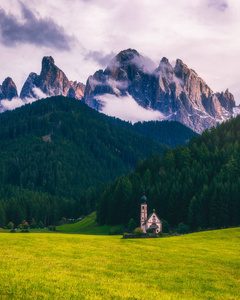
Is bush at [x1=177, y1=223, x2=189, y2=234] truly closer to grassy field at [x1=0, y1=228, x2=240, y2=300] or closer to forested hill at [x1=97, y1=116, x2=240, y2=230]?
forested hill at [x1=97, y1=116, x2=240, y2=230]

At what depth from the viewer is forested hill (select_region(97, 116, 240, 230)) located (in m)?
83.9

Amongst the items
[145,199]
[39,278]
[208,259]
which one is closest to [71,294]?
[39,278]

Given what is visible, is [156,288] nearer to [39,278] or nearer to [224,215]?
[39,278]

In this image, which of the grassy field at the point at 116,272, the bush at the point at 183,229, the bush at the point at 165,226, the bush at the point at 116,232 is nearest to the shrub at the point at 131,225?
the bush at the point at 116,232

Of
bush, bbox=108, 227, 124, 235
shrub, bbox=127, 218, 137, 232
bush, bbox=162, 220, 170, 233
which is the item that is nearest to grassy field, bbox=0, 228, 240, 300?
bush, bbox=162, 220, 170, 233

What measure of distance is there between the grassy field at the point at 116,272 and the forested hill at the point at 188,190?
47072 mm

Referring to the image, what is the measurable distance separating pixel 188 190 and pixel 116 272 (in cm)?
7443

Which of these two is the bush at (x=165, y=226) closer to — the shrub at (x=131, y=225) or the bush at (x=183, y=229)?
the bush at (x=183, y=229)

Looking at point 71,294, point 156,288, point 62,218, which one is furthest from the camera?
point 62,218

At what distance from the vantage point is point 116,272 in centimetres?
2414

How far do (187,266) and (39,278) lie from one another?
14484 mm

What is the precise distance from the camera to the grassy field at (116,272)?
17359 mm

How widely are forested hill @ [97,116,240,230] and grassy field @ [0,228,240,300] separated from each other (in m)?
47.1

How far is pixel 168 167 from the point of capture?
120062 mm
